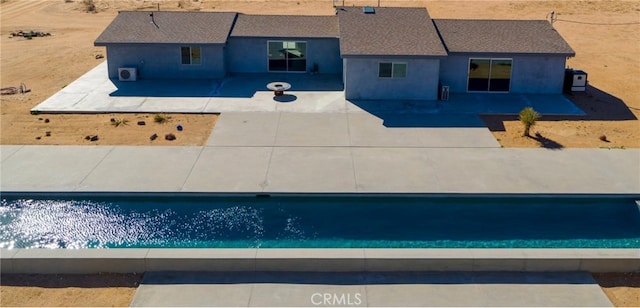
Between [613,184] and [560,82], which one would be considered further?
[560,82]

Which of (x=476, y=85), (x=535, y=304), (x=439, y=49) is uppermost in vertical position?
(x=439, y=49)

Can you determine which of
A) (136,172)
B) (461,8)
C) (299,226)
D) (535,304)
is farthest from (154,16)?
(461,8)

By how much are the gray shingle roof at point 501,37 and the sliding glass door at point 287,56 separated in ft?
21.5

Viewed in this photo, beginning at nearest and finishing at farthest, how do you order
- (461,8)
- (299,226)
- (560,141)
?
1. (299,226)
2. (560,141)
3. (461,8)

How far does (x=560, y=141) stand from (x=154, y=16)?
19570mm

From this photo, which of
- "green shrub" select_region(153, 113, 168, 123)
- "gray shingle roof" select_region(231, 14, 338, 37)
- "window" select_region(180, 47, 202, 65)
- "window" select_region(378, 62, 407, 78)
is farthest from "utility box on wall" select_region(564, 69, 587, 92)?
"green shrub" select_region(153, 113, 168, 123)

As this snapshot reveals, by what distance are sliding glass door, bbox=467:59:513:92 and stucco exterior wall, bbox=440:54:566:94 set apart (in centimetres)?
21

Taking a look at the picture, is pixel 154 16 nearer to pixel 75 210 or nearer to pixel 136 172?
pixel 136 172

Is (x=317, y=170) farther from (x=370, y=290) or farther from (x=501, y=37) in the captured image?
(x=501, y=37)

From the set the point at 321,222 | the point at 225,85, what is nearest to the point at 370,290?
the point at 321,222

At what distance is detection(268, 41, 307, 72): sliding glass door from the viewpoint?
28.1 m

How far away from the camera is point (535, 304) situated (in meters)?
12.5

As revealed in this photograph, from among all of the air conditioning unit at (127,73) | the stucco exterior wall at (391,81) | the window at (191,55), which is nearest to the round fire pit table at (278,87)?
the stucco exterior wall at (391,81)

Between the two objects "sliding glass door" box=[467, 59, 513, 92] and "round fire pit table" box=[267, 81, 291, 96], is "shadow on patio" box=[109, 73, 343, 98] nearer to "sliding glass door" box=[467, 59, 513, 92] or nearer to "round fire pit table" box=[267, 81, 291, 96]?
"round fire pit table" box=[267, 81, 291, 96]
